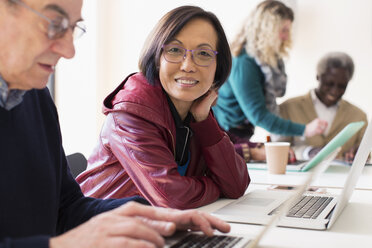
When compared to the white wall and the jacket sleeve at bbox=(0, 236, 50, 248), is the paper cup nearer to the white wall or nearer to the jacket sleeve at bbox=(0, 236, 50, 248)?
the jacket sleeve at bbox=(0, 236, 50, 248)

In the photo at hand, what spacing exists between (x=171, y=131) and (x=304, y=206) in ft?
1.60

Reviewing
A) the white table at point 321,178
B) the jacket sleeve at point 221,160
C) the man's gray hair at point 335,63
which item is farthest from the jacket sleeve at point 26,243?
the man's gray hair at point 335,63

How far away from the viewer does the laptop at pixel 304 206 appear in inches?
44.1

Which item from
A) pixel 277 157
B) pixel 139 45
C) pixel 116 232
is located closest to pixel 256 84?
pixel 277 157

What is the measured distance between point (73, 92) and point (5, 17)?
11.2ft

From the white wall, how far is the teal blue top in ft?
3.36

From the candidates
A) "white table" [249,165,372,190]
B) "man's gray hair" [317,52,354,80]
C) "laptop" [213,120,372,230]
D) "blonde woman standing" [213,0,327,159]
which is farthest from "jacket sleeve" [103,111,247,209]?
"man's gray hair" [317,52,354,80]

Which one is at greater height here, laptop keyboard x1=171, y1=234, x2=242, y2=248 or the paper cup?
laptop keyboard x1=171, y1=234, x2=242, y2=248

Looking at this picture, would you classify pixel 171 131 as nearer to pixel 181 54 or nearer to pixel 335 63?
pixel 181 54

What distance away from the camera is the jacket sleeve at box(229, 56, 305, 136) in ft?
9.60

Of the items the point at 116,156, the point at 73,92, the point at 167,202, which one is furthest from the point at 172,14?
the point at 73,92

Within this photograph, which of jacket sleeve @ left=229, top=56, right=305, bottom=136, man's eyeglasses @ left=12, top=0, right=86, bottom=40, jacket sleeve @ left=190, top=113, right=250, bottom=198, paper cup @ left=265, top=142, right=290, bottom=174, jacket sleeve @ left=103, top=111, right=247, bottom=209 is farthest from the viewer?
jacket sleeve @ left=229, top=56, right=305, bottom=136

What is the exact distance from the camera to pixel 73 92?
4129mm

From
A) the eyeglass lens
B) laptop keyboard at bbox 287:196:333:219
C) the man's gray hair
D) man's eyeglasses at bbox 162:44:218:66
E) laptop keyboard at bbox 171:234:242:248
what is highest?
the eyeglass lens
